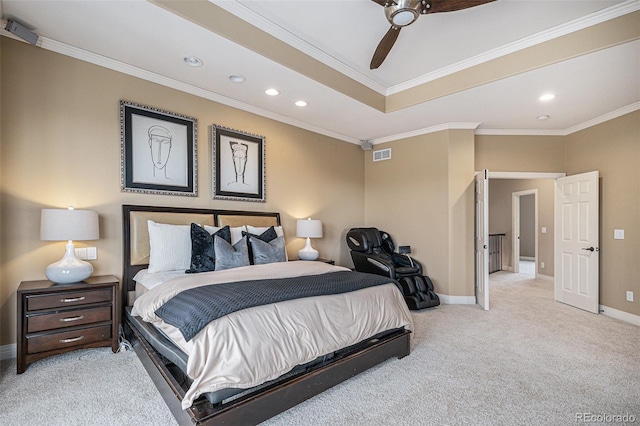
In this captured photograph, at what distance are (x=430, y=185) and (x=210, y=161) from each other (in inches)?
137

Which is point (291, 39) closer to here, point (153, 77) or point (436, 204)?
point (153, 77)

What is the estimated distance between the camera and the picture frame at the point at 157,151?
3.29 m

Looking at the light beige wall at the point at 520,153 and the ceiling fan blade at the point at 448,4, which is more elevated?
the ceiling fan blade at the point at 448,4

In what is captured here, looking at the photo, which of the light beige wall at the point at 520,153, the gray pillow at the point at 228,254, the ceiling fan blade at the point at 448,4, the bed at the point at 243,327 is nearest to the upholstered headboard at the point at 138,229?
the bed at the point at 243,327

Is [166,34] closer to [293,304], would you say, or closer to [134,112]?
[134,112]

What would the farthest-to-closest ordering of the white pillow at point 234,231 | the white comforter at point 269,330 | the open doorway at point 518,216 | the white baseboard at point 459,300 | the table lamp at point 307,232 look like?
the open doorway at point 518,216 → the white baseboard at point 459,300 → the table lamp at point 307,232 → the white pillow at point 234,231 → the white comforter at point 269,330

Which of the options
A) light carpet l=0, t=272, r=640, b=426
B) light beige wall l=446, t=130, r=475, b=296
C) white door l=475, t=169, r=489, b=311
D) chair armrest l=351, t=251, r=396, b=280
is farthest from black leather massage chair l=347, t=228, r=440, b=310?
light carpet l=0, t=272, r=640, b=426

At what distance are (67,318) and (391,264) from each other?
12.3 ft

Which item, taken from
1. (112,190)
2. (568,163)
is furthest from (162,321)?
(568,163)

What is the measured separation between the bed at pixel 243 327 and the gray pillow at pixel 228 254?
0.05 ft

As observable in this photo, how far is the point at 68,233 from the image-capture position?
2617 millimetres

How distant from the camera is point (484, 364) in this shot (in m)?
2.78

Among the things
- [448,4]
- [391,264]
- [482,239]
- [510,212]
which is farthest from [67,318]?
[510,212]

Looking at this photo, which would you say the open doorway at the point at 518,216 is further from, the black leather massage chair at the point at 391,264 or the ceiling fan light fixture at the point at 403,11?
the ceiling fan light fixture at the point at 403,11
